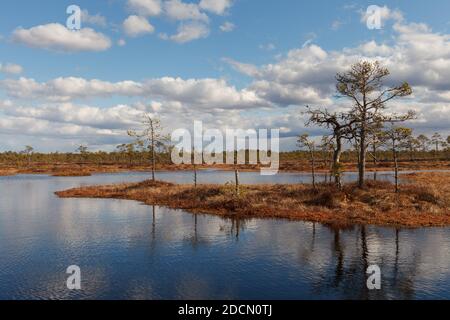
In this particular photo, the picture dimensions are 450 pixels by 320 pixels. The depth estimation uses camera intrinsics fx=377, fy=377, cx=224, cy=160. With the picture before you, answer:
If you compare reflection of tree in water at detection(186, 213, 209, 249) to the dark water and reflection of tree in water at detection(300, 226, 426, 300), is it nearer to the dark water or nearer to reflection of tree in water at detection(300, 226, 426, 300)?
the dark water

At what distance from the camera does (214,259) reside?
76.6 feet

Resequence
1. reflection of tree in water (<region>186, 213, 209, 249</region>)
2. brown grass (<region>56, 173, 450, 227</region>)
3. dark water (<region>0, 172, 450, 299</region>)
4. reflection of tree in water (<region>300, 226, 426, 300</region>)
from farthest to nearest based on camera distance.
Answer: brown grass (<region>56, 173, 450, 227</region>), reflection of tree in water (<region>186, 213, 209, 249</region>), dark water (<region>0, 172, 450, 299</region>), reflection of tree in water (<region>300, 226, 426, 300</region>)

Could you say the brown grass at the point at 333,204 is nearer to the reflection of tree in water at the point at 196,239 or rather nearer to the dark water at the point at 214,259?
the dark water at the point at 214,259

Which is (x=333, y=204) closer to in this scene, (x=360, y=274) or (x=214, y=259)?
(x=360, y=274)

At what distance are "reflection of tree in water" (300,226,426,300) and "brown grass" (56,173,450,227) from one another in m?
8.32

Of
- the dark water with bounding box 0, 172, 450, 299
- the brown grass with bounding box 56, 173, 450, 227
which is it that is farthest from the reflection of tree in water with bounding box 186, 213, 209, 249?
the brown grass with bounding box 56, 173, 450, 227

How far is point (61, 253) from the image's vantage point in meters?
24.9

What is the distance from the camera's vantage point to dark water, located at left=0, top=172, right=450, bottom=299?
18.0 metres

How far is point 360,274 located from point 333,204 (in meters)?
19.6

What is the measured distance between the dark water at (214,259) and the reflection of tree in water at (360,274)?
52 millimetres

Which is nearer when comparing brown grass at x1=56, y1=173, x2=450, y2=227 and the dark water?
the dark water
